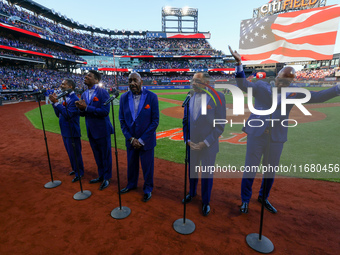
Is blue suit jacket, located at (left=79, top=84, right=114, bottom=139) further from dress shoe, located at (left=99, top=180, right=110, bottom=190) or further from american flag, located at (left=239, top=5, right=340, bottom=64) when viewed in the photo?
american flag, located at (left=239, top=5, right=340, bottom=64)

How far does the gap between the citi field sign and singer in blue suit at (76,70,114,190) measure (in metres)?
32.6

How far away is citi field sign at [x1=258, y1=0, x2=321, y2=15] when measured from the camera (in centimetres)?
2530

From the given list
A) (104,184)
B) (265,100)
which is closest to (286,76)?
(265,100)

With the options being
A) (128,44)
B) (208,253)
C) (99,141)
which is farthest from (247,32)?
(128,44)

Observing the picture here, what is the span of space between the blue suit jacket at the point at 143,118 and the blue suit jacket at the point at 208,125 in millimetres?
786

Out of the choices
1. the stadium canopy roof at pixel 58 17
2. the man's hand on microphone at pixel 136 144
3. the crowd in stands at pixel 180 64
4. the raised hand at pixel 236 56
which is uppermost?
the stadium canopy roof at pixel 58 17

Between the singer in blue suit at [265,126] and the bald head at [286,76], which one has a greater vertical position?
the bald head at [286,76]

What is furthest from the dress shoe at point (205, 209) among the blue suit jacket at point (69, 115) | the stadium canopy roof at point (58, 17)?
the stadium canopy roof at point (58, 17)

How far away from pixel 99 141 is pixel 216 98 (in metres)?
2.87

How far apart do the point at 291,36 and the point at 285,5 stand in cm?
2799

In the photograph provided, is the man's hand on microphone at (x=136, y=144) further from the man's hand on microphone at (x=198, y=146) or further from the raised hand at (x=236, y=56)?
the raised hand at (x=236, y=56)

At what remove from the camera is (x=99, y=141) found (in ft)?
13.9

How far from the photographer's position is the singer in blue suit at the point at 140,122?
3641 millimetres

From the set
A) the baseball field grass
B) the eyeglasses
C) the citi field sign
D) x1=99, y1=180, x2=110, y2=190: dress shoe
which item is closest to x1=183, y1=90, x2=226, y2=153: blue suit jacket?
the eyeglasses
